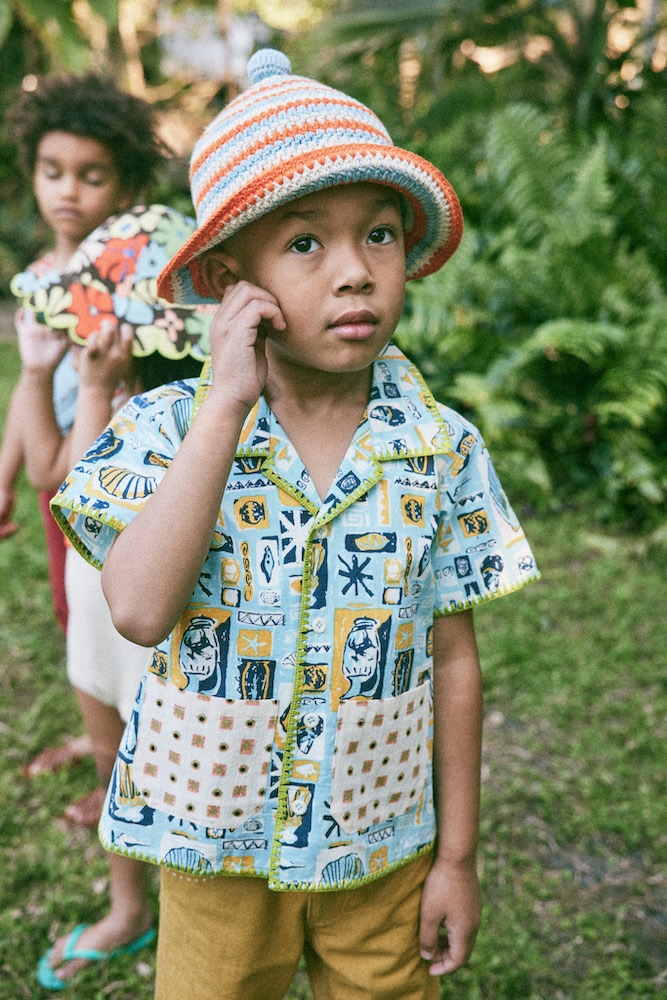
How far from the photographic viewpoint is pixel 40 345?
6.05 feet

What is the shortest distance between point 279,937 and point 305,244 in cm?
105

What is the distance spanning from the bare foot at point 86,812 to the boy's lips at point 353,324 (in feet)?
6.27

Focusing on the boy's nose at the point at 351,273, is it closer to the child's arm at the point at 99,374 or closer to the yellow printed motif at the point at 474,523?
the yellow printed motif at the point at 474,523

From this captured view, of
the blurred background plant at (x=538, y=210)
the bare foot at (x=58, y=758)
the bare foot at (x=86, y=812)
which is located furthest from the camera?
the blurred background plant at (x=538, y=210)

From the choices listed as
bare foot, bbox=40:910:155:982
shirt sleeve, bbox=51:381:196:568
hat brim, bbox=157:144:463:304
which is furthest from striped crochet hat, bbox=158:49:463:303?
bare foot, bbox=40:910:155:982

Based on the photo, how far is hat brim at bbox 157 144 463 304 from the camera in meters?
1.10

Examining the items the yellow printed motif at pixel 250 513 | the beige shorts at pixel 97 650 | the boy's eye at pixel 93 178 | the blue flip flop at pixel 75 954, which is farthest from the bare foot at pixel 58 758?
the yellow printed motif at pixel 250 513

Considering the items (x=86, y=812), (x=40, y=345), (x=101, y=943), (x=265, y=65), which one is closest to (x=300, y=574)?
(x=265, y=65)

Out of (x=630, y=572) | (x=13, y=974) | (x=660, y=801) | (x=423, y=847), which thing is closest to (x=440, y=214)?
(x=423, y=847)

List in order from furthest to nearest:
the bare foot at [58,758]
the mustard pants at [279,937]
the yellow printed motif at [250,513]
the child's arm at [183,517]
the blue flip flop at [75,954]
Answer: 1. the bare foot at [58,758]
2. the blue flip flop at [75,954]
3. the mustard pants at [279,937]
4. the yellow printed motif at [250,513]
5. the child's arm at [183,517]

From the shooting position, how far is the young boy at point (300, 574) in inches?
44.9

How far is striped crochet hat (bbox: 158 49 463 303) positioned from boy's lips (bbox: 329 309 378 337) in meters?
0.16

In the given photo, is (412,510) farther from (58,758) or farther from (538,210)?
(538,210)

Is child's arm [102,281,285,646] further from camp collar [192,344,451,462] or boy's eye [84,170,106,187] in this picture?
boy's eye [84,170,106,187]
